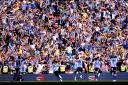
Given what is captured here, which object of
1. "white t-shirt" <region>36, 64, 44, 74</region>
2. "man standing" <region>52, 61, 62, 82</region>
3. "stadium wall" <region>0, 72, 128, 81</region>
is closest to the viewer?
"stadium wall" <region>0, 72, 128, 81</region>

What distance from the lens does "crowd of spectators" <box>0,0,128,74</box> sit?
26.3m

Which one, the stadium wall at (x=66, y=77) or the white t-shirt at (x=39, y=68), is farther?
the white t-shirt at (x=39, y=68)

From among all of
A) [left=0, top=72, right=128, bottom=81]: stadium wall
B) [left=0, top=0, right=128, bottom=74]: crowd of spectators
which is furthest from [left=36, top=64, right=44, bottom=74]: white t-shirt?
[left=0, top=72, right=128, bottom=81]: stadium wall

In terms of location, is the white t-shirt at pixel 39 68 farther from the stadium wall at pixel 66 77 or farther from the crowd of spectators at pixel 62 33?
the stadium wall at pixel 66 77

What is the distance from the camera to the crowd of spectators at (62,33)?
2631cm

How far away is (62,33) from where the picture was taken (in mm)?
28438

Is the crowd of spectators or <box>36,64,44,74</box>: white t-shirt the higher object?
the crowd of spectators

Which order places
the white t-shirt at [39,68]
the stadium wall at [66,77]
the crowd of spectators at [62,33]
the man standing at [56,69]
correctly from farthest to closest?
1. the crowd of spectators at [62,33]
2. the white t-shirt at [39,68]
3. the man standing at [56,69]
4. the stadium wall at [66,77]

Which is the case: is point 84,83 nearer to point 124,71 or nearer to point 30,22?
point 124,71

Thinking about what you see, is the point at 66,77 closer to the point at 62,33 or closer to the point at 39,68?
the point at 39,68

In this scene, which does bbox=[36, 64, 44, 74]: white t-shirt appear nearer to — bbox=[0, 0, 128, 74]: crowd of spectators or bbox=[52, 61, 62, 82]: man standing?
bbox=[0, 0, 128, 74]: crowd of spectators

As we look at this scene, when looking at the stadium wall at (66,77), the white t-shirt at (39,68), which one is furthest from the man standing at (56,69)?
the white t-shirt at (39,68)

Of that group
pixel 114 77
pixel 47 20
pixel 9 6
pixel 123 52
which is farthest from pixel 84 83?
pixel 9 6

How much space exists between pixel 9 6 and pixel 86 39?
790 cm
